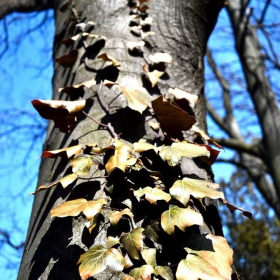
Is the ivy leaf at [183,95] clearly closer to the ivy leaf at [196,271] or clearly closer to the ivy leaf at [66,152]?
the ivy leaf at [66,152]

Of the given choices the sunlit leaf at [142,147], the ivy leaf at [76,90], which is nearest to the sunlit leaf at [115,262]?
the sunlit leaf at [142,147]

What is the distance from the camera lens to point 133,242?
2.14 ft

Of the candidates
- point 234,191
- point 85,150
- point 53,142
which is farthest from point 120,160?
point 234,191

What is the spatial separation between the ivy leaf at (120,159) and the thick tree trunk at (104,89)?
0.05 m

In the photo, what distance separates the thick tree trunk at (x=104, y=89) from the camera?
0.71 m

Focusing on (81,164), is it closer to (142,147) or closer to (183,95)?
(142,147)

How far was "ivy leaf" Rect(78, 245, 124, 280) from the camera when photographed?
614mm

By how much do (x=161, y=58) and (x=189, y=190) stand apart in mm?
427

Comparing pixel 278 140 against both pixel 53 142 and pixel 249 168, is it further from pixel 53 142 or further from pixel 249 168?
pixel 53 142

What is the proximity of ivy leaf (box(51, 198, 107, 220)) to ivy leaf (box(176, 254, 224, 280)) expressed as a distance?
17cm

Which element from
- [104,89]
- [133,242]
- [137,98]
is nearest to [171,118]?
[137,98]

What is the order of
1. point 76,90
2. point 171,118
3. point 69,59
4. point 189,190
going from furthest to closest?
point 69,59 < point 76,90 < point 171,118 < point 189,190

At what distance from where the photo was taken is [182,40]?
3.72ft

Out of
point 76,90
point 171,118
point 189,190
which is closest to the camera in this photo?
point 189,190
